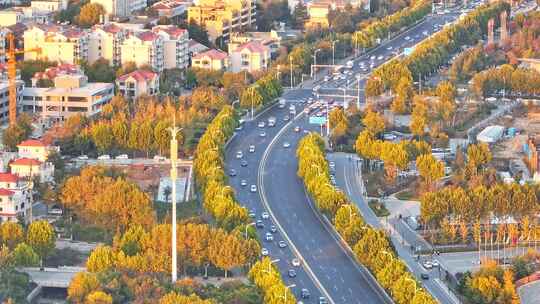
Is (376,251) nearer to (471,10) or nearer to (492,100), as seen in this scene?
(492,100)

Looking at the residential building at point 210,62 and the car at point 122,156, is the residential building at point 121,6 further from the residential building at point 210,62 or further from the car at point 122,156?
the car at point 122,156

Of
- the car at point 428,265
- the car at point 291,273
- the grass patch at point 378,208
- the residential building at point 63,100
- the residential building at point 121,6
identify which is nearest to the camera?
the car at point 291,273

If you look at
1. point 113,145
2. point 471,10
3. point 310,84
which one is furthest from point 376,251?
point 471,10

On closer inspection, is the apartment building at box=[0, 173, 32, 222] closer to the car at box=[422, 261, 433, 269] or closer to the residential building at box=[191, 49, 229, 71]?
the car at box=[422, 261, 433, 269]

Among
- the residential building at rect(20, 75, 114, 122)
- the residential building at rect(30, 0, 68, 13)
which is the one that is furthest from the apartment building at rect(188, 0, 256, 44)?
the residential building at rect(20, 75, 114, 122)

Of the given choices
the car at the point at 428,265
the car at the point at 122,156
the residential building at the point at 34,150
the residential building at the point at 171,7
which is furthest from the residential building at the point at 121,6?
the car at the point at 428,265

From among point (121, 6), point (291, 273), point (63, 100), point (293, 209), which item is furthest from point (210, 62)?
point (291, 273)
